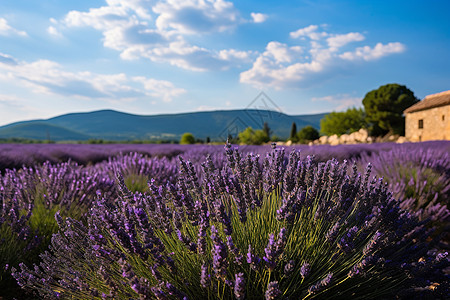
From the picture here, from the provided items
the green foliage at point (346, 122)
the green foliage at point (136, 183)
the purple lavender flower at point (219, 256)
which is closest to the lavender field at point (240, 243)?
the purple lavender flower at point (219, 256)

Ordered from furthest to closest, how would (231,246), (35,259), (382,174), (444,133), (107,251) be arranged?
(444,133) → (382,174) → (35,259) → (107,251) → (231,246)

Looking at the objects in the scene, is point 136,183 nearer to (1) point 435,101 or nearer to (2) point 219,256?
(2) point 219,256

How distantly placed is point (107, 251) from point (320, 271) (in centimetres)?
94

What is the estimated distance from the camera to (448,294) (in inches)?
57.3

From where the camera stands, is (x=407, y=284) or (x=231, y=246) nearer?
(x=231, y=246)

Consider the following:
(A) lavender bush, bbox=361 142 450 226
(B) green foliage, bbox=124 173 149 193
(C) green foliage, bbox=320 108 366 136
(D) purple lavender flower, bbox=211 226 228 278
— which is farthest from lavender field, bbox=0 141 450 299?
(C) green foliage, bbox=320 108 366 136

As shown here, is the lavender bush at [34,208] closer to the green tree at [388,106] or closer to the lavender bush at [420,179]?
the lavender bush at [420,179]

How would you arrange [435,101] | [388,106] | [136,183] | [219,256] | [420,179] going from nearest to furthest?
[219,256] → [136,183] → [420,179] → [435,101] → [388,106]

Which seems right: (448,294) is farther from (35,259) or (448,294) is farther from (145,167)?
(145,167)

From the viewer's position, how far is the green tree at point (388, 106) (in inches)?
1560

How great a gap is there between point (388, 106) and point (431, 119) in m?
18.4

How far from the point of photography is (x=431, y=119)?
78.0 ft

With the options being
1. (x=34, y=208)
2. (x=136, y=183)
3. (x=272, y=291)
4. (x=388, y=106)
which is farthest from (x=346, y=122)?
(x=272, y=291)

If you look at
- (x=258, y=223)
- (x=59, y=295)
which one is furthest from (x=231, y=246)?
(x=59, y=295)
